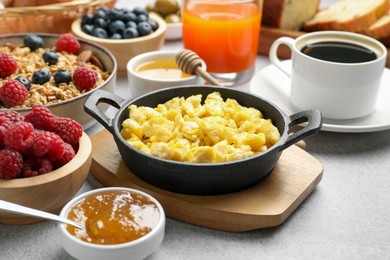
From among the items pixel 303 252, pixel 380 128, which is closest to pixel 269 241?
pixel 303 252

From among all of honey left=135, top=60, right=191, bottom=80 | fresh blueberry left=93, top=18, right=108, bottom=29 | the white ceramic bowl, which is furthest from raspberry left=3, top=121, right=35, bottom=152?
the white ceramic bowl

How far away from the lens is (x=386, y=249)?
1.26 meters

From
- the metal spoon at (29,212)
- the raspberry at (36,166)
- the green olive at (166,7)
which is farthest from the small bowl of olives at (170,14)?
the metal spoon at (29,212)

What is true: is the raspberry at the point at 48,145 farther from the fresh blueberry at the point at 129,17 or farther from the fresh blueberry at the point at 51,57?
the fresh blueberry at the point at 129,17

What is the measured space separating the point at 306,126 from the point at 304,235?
0.82 feet

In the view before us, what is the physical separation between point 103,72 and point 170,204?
0.63 meters

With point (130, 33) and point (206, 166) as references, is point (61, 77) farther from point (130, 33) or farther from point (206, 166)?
point (206, 166)

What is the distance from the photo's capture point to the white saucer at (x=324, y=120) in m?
1.62

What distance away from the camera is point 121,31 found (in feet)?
Answer: 6.73

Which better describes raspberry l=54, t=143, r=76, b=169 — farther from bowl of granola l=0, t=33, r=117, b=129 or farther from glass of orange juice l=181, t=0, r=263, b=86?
glass of orange juice l=181, t=0, r=263, b=86

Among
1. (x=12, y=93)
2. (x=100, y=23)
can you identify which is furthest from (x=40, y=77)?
(x=100, y=23)

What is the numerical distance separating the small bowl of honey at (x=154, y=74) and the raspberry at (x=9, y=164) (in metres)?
0.62

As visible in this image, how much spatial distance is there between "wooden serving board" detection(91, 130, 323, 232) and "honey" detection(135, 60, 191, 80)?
0.47 meters

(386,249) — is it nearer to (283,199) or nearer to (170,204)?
(283,199)
